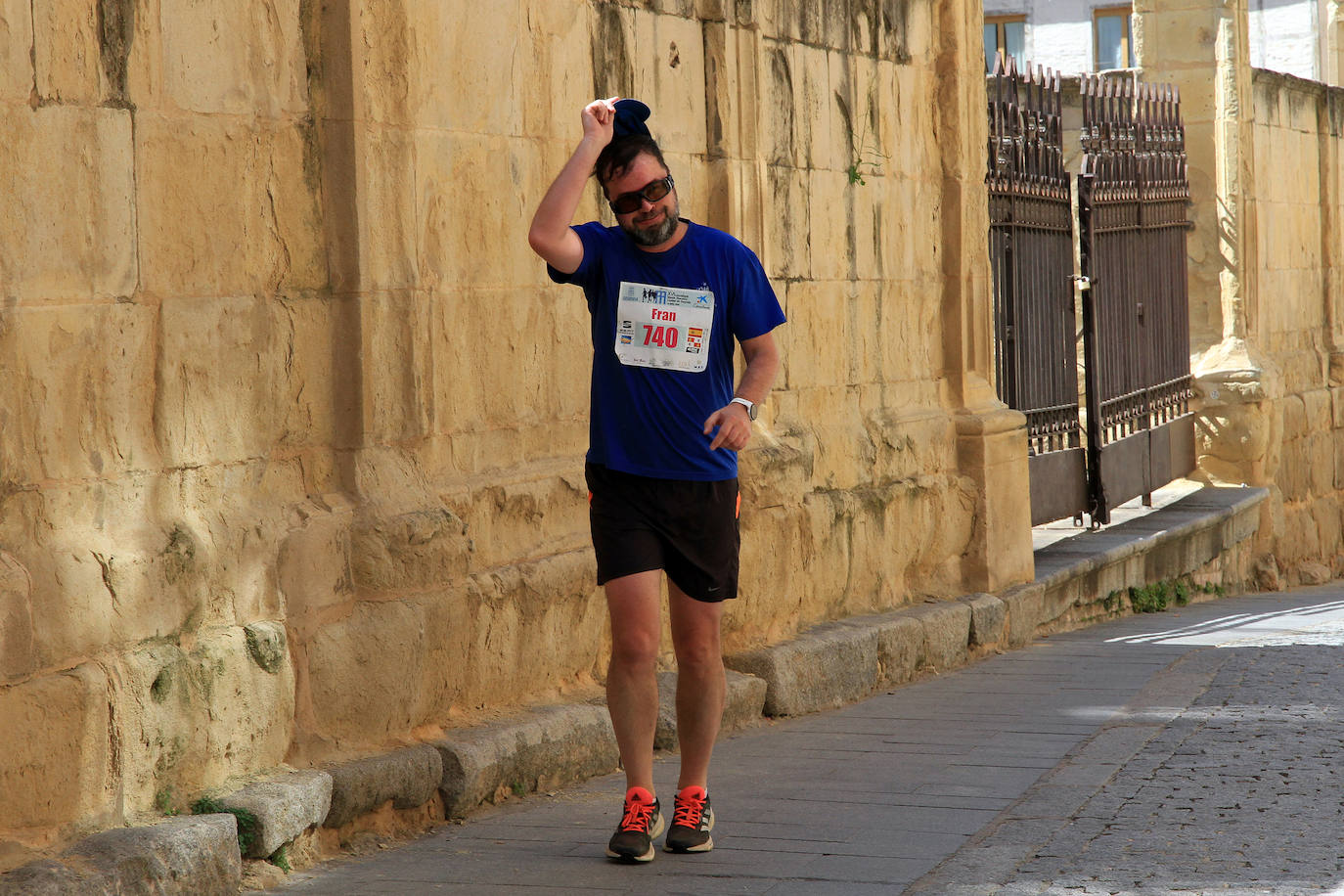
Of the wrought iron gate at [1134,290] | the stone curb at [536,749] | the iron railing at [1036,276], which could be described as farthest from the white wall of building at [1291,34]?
the stone curb at [536,749]

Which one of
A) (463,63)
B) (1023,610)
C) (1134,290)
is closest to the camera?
(463,63)

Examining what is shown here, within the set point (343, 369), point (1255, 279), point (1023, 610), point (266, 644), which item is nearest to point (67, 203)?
point (343, 369)

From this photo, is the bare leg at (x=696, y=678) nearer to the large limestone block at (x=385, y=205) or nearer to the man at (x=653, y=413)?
the man at (x=653, y=413)

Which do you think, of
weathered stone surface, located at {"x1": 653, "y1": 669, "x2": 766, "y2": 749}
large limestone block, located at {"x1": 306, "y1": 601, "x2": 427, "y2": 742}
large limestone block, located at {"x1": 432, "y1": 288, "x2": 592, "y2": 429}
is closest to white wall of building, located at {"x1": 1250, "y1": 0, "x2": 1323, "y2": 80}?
weathered stone surface, located at {"x1": 653, "y1": 669, "x2": 766, "y2": 749}

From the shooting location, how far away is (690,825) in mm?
4211

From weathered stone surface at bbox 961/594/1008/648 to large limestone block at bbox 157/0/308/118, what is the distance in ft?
13.8

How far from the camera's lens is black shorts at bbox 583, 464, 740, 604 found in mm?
4137

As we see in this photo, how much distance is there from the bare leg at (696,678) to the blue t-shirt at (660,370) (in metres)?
0.33

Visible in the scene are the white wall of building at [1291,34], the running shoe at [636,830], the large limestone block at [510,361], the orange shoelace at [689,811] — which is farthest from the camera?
the white wall of building at [1291,34]

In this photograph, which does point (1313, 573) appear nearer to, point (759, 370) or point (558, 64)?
point (558, 64)

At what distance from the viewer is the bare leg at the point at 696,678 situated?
423 centimetres

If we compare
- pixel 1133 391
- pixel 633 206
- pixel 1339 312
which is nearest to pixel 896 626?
pixel 633 206

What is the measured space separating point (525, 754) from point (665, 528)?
1.01 meters

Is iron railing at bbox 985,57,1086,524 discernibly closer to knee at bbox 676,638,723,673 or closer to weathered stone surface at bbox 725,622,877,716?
weathered stone surface at bbox 725,622,877,716
